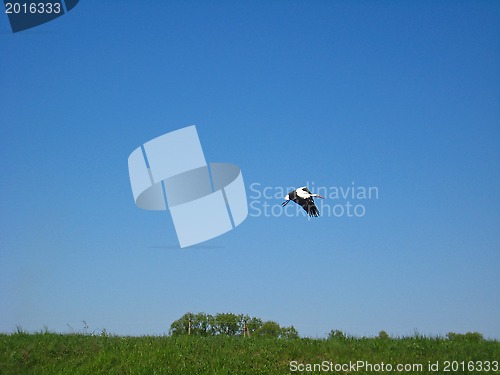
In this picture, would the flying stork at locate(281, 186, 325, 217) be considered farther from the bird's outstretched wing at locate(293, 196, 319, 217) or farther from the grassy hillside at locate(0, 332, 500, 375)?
the grassy hillside at locate(0, 332, 500, 375)

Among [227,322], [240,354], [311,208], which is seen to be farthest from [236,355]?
[227,322]

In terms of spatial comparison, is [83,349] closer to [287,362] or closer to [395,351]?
[287,362]

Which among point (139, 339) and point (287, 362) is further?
point (139, 339)

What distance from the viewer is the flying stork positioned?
90.5ft

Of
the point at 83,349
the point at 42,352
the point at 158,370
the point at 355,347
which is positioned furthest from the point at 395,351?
the point at 42,352

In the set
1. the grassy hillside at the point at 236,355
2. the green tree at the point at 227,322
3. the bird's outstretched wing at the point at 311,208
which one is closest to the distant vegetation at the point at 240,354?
the grassy hillside at the point at 236,355

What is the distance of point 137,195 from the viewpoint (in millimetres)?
28594

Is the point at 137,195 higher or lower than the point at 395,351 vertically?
higher

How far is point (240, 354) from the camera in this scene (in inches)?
968

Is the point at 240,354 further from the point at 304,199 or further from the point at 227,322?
the point at 227,322

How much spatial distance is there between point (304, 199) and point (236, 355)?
7.59 metres

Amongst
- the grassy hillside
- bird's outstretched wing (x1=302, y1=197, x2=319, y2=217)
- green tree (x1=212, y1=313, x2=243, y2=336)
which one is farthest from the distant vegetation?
green tree (x1=212, y1=313, x2=243, y2=336)

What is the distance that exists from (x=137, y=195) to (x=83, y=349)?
722cm

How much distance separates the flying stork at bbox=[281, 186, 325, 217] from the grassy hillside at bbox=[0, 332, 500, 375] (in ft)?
18.7
